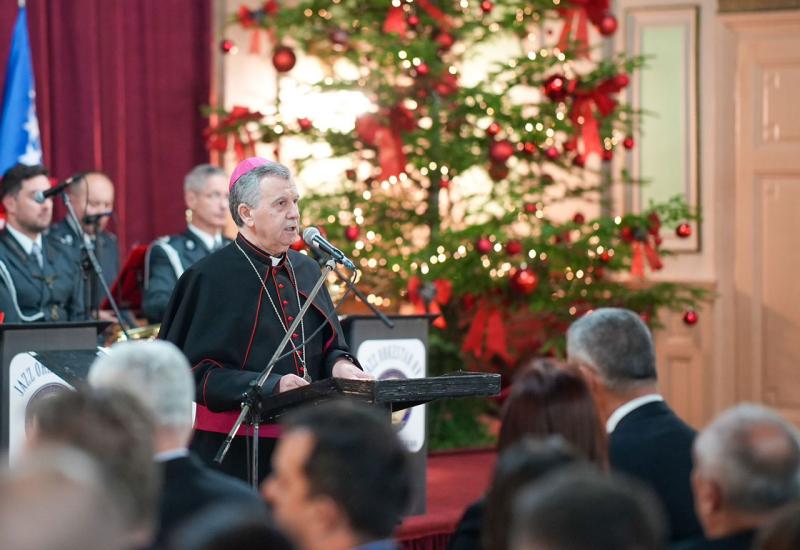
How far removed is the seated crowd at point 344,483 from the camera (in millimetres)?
1804

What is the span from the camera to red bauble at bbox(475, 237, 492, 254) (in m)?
7.23

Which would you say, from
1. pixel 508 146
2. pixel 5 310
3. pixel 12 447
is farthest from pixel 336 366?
pixel 508 146

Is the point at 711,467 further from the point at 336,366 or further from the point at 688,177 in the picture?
the point at 688,177

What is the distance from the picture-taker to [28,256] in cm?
630

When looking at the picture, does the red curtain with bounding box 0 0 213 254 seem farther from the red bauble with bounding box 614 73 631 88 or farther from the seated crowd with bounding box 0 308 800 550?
the seated crowd with bounding box 0 308 800 550

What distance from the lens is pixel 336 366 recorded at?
4211 millimetres

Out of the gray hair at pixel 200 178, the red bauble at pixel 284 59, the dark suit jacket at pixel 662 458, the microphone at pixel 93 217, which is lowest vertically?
the dark suit jacket at pixel 662 458

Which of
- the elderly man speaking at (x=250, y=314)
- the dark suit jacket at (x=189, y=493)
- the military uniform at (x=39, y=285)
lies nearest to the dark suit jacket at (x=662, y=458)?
the elderly man speaking at (x=250, y=314)

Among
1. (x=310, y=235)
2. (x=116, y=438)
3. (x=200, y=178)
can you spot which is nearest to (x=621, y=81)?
(x=200, y=178)

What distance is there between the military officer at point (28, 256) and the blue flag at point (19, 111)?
131 centimetres

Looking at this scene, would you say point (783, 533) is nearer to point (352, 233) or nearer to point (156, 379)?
point (156, 379)

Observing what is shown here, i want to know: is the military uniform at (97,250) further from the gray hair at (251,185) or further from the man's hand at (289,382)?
the man's hand at (289,382)

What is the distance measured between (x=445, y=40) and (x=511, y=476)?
5359 millimetres

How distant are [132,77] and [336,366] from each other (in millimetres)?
4757
